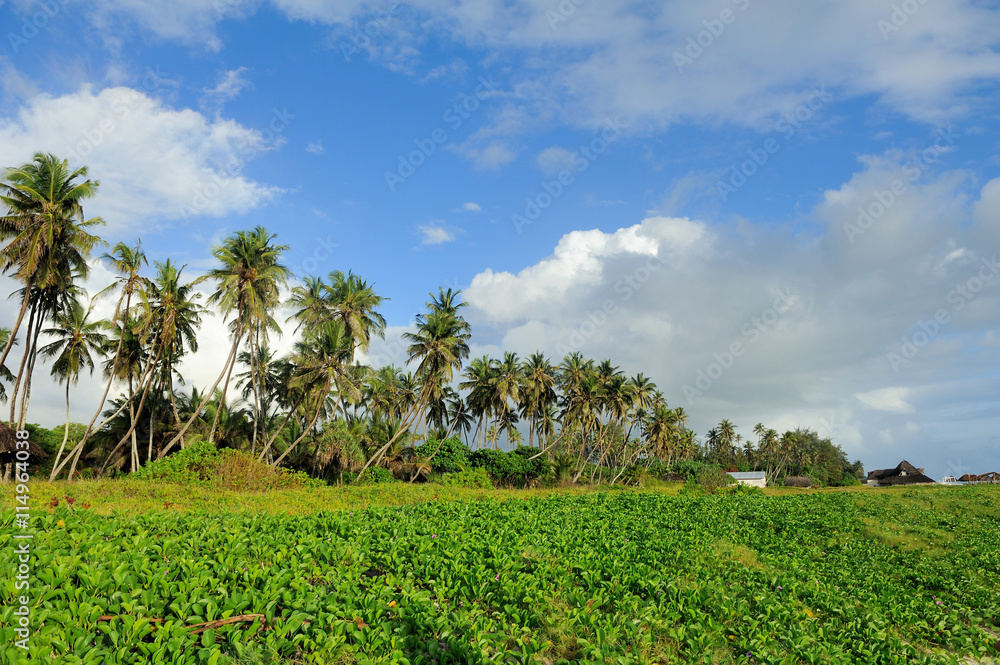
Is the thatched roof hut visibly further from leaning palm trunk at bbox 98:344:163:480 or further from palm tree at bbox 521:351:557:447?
palm tree at bbox 521:351:557:447

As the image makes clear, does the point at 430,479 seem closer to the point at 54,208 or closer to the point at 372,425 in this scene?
the point at 372,425

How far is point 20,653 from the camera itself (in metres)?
3.90

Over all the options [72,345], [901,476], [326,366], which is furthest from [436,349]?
[901,476]

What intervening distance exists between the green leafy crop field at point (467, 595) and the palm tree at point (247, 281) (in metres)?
22.1

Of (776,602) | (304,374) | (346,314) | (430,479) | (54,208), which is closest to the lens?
(776,602)

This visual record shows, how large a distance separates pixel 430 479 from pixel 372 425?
696cm

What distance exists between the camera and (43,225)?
22297mm

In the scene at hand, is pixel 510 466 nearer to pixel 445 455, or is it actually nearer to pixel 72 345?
pixel 445 455

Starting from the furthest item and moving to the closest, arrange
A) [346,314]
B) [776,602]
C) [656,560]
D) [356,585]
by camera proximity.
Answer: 1. [346,314]
2. [656,560]
3. [776,602]
4. [356,585]

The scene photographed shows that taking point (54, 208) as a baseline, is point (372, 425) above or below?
below

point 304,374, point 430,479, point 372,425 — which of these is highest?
point 304,374

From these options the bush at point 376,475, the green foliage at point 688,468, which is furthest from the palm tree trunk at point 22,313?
the green foliage at point 688,468

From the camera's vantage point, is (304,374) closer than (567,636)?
No

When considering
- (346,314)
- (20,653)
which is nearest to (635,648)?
(20,653)
